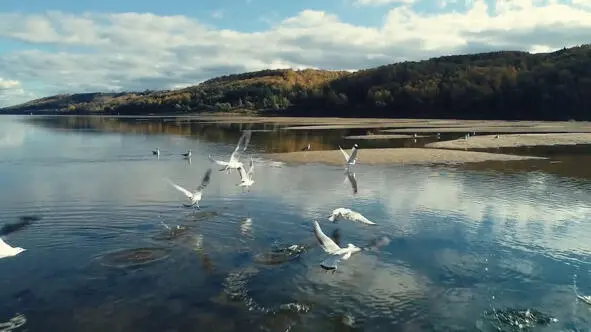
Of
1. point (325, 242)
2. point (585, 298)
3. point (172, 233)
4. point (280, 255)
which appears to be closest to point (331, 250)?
point (325, 242)

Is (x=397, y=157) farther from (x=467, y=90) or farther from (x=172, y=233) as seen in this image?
(x=467, y=90)

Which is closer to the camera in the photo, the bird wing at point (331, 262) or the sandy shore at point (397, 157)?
the bird wing at point (331, 262)

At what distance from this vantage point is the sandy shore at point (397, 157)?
125ft

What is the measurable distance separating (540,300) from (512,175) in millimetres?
19833

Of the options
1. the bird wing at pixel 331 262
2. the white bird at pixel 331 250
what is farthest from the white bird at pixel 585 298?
the bird wing at pixel 331 262

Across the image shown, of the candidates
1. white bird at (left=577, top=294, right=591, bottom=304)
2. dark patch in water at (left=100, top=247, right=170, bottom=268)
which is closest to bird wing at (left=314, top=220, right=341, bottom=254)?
dark patch in water at (left=100, top=247, right=170, bottom=268)

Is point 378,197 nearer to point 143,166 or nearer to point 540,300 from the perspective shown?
point 540,300

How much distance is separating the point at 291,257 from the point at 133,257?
441 cm

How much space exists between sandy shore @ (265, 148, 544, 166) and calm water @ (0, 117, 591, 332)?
29.3ft

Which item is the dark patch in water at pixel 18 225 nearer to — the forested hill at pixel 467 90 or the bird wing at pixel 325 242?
the bird wing at pixel 325 242

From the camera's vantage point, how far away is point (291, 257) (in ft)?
51.5

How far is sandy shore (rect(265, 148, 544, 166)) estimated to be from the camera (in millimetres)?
38000

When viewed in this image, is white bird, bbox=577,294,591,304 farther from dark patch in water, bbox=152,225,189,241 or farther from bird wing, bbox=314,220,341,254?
dark patch in water, bbox=152,225,189,241

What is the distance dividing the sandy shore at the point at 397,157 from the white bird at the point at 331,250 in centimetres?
2276
